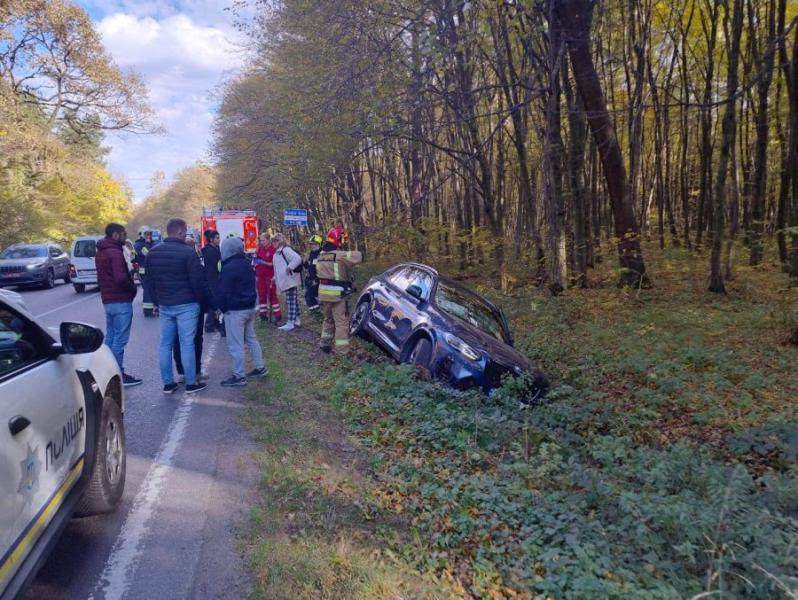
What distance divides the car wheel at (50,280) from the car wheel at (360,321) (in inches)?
740

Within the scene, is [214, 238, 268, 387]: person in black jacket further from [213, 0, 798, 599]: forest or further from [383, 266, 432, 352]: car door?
[383, 266, 432, 352]: car door

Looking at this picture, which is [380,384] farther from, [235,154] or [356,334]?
[235,154]

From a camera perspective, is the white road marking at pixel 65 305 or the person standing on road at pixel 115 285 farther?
the white road marking at pixel 65 305

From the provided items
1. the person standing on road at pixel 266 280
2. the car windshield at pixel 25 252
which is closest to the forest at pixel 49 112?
the car windshield at pixel 25 252

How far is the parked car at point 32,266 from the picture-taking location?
2102 cm

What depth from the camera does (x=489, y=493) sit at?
4.07 metres

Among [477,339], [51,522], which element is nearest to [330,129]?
[477,339]

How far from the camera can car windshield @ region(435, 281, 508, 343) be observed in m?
7.39

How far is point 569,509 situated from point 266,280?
29.8ft

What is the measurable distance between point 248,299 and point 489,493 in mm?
4141

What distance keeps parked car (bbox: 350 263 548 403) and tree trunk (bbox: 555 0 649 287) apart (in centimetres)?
530

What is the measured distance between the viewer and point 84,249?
19.4 meters

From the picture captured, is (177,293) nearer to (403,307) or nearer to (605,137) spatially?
(403,307)

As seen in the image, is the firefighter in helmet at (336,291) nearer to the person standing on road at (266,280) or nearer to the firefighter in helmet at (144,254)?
the person standing on road at (266,280)
